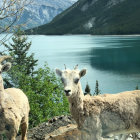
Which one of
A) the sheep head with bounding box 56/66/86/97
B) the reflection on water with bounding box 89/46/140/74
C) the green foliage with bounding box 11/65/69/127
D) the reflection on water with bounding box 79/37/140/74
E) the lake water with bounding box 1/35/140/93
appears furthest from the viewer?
the reflection on water with bounding box 89/46/140/74

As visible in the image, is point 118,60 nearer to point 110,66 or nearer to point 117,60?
point 117,60

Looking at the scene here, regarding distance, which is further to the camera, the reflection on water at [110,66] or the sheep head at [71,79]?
the reflection on water at [110,66]

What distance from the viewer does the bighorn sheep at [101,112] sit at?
7.91 meters

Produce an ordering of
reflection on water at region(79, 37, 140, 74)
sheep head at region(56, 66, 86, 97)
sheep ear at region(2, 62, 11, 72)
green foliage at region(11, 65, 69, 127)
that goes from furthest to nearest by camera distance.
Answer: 1. reflection on water at region(79, 37, 140, 74)
2. green foliage at region(11, 65, 69, 127)
3. sheep ear at region(2, 62, 11, 72)
4. sheep head at region(56, 66, 86, 97)

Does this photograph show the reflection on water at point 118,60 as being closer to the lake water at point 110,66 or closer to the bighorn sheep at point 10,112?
the lake water at point 110,66

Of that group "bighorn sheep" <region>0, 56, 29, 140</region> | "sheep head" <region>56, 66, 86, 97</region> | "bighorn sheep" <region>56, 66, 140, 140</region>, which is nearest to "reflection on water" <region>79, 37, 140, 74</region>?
"bighorn sheep" <region>56, 66, 140, 140</region>

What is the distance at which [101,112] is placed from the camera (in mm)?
8094

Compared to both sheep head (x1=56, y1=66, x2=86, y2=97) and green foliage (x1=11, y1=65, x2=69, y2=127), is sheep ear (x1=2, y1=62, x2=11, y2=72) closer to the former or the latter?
sheep head (x1=56, y1=66, x2=86, y2=97)

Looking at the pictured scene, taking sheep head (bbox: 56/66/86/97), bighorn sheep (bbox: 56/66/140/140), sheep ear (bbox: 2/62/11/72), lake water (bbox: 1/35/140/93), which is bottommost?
lake water (bbox: 1/35/140/93)

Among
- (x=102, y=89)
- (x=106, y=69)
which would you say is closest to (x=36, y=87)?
(x=102, y=89)

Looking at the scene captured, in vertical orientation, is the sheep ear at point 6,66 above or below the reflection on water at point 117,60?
above

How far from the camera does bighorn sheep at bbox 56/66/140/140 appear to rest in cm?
791

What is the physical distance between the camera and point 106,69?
288 ft

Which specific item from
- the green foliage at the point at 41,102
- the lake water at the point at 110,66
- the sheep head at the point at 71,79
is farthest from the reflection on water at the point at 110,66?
the sheep head at the point at 71,79
